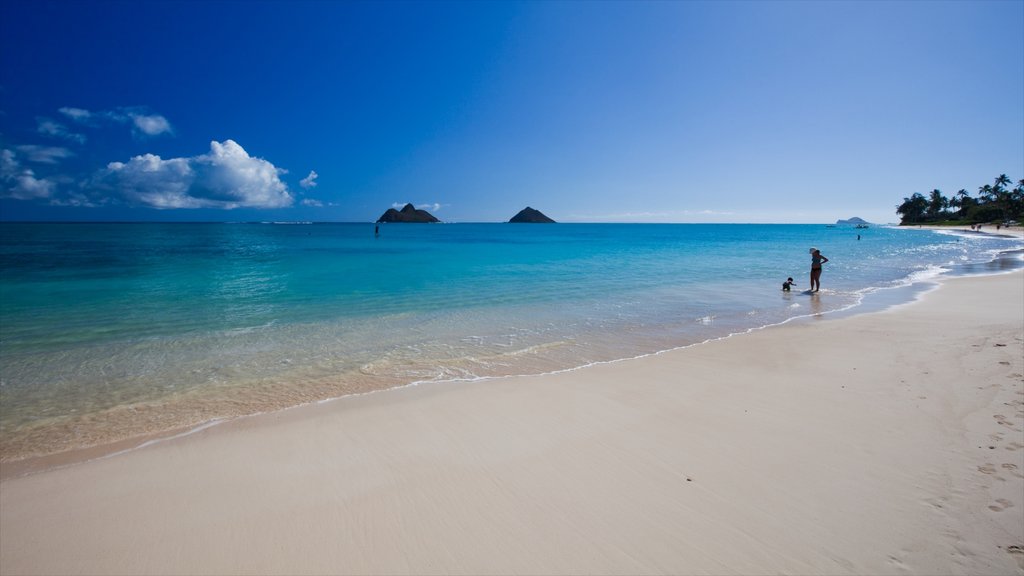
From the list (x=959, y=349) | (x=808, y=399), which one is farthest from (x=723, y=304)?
(x=808, y=399)

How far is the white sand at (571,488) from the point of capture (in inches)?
136

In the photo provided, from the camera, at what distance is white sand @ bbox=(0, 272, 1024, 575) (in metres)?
3.45

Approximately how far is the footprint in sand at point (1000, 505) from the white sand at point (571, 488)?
0.03 meters

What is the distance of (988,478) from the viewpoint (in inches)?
170

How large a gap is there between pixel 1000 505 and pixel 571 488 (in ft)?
12.9

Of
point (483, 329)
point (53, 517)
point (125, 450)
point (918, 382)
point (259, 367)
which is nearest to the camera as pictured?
point (53, 517)

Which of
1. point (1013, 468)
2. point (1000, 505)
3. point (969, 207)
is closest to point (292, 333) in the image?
point (1000, 505)

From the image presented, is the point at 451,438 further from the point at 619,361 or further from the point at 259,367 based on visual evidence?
the point at 259,367

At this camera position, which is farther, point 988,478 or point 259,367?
point 259,367

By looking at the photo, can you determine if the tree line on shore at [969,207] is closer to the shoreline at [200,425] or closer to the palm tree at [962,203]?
the palm tree at [962,203]

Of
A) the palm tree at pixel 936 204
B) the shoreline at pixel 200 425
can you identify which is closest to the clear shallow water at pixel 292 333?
the shoreline at pixel 200 425

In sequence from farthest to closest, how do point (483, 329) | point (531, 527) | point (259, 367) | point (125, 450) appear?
point (483, 329) → point (259, 367) → point (125, 450) → point (531, 527)

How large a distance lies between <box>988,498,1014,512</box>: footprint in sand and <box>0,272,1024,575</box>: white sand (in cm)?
3

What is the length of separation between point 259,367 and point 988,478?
1129cm
